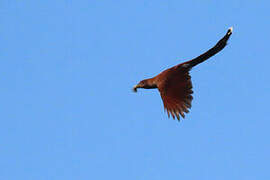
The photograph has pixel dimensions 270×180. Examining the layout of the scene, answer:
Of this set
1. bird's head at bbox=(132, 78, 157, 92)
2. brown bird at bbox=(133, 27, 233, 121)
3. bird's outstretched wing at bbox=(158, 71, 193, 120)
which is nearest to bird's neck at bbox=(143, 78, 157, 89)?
bird's head at bbox=(132, 78, 157, 92)

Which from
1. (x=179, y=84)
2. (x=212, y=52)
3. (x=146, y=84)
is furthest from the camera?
(x=146, y=84)

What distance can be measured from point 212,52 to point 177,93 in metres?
1.31

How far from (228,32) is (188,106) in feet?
6.48

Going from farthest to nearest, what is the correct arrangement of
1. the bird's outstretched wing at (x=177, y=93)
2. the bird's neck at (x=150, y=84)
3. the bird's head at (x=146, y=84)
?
1. the bird's head at (x=146, y=84)
2. the bird's neck at (x=150, y=84)
3. the bird's outstretched wing at (x=177, y=93)

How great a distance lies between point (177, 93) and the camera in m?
17.2

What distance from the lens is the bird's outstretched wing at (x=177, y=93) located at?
17.0m

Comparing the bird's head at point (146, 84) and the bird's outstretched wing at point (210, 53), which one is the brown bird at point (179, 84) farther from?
the bird's head at point (146, 84)

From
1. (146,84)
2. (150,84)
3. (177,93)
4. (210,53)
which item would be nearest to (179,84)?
(177,93)

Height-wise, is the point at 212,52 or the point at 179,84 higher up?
the point at 212,52

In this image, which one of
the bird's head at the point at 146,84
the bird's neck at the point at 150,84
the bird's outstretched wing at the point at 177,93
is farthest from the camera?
the bird's head at the point at 146,84

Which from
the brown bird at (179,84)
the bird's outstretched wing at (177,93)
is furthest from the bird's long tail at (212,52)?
the bird's outstretched wing at (177,93)

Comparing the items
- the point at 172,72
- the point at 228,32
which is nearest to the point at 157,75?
the point at 172,72

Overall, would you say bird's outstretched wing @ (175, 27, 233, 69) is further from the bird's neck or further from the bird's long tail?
the bird's neck

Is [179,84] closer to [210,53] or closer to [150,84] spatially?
[210,53]
